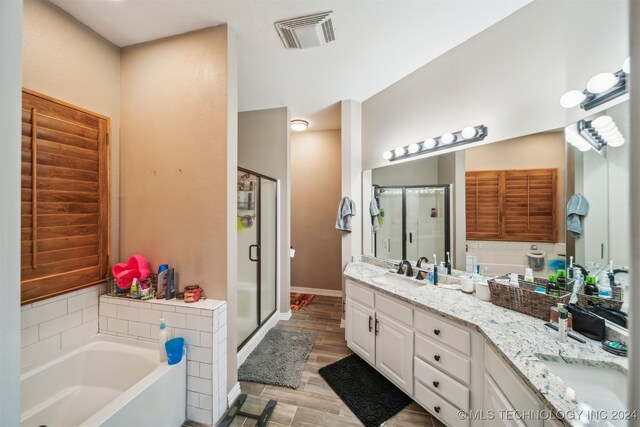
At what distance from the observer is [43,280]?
59.2 inches

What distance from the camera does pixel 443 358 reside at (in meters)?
1.51

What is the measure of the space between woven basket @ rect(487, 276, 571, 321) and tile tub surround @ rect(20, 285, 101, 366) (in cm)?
277

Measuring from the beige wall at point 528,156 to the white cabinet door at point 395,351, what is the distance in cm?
114

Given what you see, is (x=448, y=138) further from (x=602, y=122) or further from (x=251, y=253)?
(x=251, y=253)

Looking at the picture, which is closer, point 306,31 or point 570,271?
point 570,271

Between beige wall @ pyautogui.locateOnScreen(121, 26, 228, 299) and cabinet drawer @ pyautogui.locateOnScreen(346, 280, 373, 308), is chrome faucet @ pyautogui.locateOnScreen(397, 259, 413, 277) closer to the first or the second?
cabinet drawer @ pyautogui.locateOnScreen(346, 280, 373, 308)

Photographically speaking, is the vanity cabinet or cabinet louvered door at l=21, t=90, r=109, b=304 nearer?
cabinet louvered door at l=21, t=90, r=109, b=304

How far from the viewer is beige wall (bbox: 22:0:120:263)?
1.50 meters

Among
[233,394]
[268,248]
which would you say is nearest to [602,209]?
[233,394]

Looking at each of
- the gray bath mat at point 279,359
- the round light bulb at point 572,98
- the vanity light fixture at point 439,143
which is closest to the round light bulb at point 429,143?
the vanity light fixture at point 439,143

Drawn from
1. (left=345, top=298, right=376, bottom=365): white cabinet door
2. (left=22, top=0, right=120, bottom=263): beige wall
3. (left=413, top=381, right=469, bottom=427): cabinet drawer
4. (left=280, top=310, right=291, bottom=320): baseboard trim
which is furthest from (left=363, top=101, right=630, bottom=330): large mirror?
(left=22, top=0, right=120, bottom=263): beige wall

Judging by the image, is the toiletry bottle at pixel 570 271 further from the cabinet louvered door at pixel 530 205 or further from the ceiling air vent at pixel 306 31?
the ceiling air vent at pixel 306 31

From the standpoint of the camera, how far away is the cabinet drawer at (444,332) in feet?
4.60

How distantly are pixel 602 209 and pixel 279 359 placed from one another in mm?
2497
